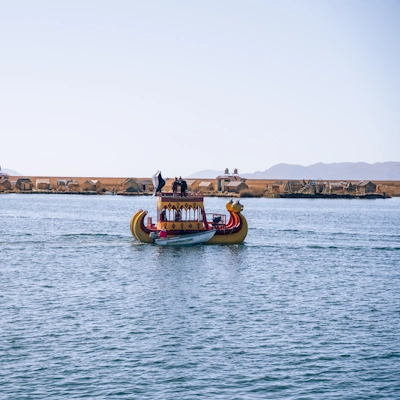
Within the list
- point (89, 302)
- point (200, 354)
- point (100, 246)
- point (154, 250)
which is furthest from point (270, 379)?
point (100, 246)

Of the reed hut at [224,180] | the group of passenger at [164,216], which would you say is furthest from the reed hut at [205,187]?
the group of passenger at [164,216]

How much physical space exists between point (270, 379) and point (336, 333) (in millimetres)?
6662

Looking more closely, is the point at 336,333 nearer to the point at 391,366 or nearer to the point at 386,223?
the point at 391,366

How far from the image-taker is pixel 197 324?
31641mm

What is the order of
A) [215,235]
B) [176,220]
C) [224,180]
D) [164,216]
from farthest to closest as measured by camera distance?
1. [224,180]
2. [215,235]
3. [176,220]
4. [164,216]

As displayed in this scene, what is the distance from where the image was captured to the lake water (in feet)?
79.3

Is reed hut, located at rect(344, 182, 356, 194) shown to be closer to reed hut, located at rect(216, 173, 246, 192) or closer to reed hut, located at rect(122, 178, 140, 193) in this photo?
reed hut, located at rect(216, 173, 246, 192)

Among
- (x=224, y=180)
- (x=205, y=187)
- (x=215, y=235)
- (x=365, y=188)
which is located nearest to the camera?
(x=215, y=235)

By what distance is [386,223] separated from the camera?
317 ft

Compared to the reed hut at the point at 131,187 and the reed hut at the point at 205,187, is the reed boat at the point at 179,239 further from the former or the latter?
the reed hut at the point at 131,187

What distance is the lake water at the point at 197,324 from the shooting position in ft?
79.3

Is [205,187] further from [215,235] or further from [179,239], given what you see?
[179,239]

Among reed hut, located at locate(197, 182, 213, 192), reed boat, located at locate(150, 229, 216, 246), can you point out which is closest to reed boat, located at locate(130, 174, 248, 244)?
reed boat, located at locate(150, 229, 216, 246)

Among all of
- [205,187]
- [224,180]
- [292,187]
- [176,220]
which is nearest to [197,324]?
[176,220]
